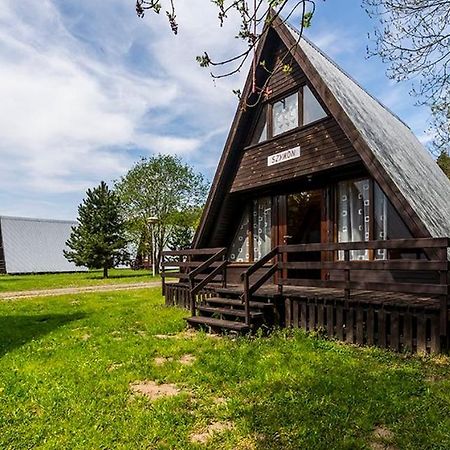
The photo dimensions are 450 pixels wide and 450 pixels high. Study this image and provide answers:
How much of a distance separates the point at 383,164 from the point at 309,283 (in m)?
2.24

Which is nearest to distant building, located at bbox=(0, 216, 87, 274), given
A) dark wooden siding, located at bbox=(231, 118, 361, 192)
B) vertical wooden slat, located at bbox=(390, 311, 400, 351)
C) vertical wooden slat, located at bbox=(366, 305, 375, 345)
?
dark wooden siding, located at bbox=(231, 118, 361, 192)

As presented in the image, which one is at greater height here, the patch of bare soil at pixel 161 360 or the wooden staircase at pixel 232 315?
the wooden staircase at pixel 232 315

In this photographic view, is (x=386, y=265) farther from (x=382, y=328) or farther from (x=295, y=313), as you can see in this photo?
(x=295, y=313)

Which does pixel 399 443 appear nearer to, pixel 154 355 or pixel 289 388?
pixel 289 388

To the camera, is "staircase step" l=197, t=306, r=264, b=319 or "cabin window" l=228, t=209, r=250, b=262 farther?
"cabin window" l=228, t=209, r=250, b=262

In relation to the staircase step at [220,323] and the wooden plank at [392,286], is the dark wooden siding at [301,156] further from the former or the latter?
the staircase step at [220,323]

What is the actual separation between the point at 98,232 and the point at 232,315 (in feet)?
63.8

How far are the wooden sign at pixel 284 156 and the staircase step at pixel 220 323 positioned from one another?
4.05 m

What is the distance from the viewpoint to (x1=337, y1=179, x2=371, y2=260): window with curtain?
25.8 ft

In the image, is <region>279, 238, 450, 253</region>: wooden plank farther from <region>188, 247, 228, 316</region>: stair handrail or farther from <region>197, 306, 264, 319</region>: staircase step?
<region>188, 247, 228, 316</region>: stair handrail

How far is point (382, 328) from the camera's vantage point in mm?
5289

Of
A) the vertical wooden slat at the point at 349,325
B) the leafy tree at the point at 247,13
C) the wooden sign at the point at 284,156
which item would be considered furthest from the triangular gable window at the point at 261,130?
the leafy tree at the point at 247,13

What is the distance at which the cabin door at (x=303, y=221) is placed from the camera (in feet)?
30.5

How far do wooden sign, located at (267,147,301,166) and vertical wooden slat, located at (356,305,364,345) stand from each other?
405 cm
